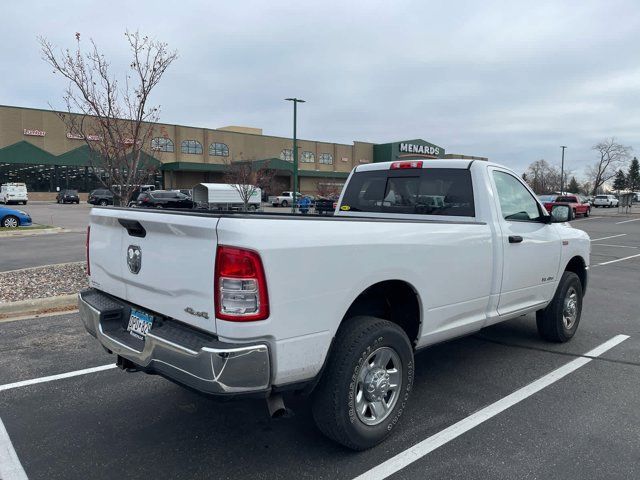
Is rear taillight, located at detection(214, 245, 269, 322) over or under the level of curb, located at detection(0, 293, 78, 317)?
over

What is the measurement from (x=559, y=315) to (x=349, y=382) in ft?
11.1

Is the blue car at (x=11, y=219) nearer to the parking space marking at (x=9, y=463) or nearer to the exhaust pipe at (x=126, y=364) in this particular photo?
the parking space marking at (x=9, y=463)

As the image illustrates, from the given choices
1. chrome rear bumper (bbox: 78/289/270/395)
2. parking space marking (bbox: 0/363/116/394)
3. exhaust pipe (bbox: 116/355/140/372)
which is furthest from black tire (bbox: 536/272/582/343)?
parking space marking (bbox: 0/363/116/394)

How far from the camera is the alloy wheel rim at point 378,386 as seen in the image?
10.3 feet

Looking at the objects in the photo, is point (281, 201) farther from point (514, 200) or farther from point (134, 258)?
point (134, 258)

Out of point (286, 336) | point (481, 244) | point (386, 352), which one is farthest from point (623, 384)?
point (286, 336)

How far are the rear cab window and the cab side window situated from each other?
0.37 m

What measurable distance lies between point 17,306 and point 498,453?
6.29 metres

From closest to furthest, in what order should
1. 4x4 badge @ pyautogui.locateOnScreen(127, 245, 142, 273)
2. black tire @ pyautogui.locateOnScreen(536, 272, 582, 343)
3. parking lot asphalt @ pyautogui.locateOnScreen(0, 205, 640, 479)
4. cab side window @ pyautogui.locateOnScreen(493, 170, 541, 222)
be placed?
parking lot asphalt @ pyautogui.locateOnScreen(0, 205, 640, 479)
4x4 badge @ pyautogui.locateOnScreen(127, 245, 142, 273)
cab side window @ pyautogui.locateOnScreen(493, 170, 541, 222)
black tire @ pyautogui.locateOnScreen(536, 272, 582, 343)

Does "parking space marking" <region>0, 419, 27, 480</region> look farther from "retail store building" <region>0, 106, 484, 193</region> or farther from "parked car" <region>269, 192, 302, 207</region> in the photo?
"parked car" <region>269, 192, 302, 207</region>

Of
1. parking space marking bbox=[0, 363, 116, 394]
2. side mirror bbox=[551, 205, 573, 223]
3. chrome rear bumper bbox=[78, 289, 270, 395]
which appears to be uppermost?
side mirror bbox=[551, 205, 573, 223]

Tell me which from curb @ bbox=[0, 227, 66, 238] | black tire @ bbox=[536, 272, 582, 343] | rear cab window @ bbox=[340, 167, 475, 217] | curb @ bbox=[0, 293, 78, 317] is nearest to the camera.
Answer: rear cab window @ bbox=[340, 167, 475, 217]

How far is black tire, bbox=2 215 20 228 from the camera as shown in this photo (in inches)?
770

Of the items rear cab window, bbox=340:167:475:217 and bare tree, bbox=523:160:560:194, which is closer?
rear cab window, bbox=340:167:475:217
